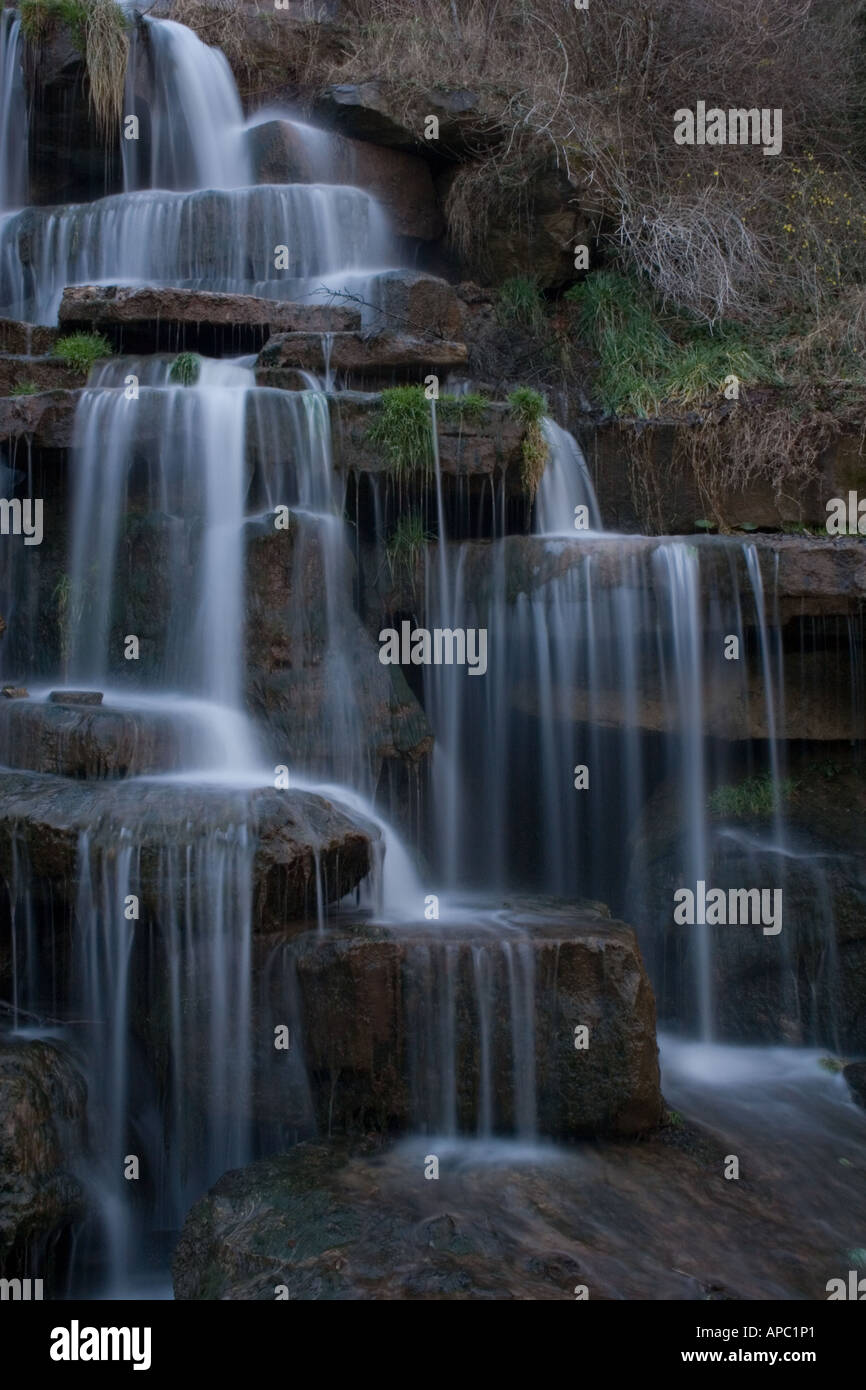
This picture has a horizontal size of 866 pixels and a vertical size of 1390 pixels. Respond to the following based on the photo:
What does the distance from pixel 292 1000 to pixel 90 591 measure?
329 cm

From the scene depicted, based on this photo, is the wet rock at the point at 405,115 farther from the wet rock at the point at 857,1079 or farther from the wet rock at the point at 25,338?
the wet rock at the point at 857,1079

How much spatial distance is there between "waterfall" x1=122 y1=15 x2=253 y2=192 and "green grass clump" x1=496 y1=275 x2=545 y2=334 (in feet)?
9.42

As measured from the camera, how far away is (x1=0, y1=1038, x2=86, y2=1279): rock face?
175 inches

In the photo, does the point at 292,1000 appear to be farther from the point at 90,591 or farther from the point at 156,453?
the point at 156,453

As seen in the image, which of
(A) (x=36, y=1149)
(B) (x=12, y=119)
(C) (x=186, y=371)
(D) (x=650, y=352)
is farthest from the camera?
(B) (x=12, y=119)

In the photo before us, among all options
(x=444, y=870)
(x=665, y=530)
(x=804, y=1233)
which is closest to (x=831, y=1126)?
(x=804, y=1233)

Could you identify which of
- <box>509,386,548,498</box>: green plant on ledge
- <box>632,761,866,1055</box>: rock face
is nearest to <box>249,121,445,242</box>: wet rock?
<box>509,386,548,498</box>: green plant on ledge

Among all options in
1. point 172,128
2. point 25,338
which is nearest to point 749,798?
point 25,338

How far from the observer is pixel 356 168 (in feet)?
35.6

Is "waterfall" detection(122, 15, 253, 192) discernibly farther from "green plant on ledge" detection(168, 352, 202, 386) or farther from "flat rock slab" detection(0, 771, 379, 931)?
"flat rock slab" detection(0, 771, 379, 931)

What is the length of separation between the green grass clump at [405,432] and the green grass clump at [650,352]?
2293 millimetres

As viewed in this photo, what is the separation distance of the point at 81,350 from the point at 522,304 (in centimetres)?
392

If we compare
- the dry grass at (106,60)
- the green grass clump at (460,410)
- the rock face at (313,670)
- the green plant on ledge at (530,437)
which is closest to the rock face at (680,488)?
the green plant on ledge at (530,437)

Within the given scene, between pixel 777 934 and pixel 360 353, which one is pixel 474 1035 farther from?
pixel 360 353
